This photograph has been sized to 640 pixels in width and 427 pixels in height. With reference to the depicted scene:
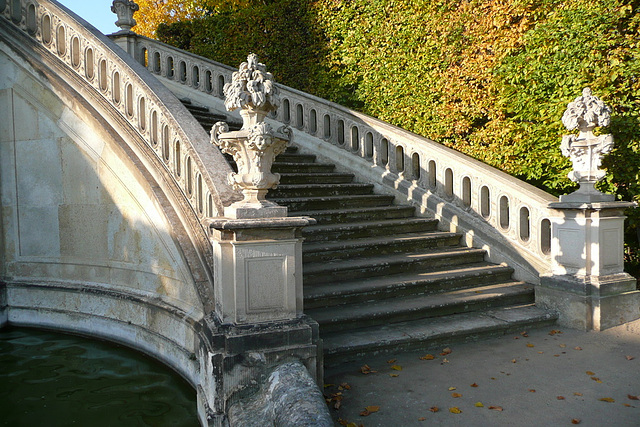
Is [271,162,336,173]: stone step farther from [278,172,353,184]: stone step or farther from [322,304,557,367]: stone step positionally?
[322,304,557,367]: stone step

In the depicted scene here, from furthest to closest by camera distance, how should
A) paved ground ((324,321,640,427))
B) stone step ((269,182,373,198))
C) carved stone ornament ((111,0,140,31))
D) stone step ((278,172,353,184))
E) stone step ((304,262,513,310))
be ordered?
carved stone ornament ((111,0,140,31)), stone step ((278,172,353,184)), stone step ((269,182,373,198)), stone step ((304,262,513,310)), paved ground ((324,321,640,427))

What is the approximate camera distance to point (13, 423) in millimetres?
4141

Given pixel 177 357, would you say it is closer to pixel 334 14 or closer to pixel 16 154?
pixel 16 154

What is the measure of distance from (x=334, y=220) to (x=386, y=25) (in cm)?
382

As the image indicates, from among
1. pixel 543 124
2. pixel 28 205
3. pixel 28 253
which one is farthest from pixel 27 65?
pixel 543 124

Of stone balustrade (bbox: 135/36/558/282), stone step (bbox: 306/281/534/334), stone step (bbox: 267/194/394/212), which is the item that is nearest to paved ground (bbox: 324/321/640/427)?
stone step (bbox: 306/281/534/334)

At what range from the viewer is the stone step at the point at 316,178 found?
7.34 meters

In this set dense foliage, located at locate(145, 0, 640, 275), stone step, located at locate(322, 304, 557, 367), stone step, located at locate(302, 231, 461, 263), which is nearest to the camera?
stone step, located at locate(322, 304, 557, 367)

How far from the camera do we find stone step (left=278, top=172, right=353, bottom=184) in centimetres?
734

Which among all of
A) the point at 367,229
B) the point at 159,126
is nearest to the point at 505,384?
the point at 367,229

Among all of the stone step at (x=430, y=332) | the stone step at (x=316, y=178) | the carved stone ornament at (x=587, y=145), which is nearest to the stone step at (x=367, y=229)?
the stone step at (x=316, y=178)

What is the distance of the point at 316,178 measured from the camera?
766cm

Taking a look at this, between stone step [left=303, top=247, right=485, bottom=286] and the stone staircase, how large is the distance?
0.01 m

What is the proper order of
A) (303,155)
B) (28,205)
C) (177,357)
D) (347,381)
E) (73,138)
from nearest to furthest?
(347,381) < (177,357) < (73,138) < (28,205) < (303,155)
